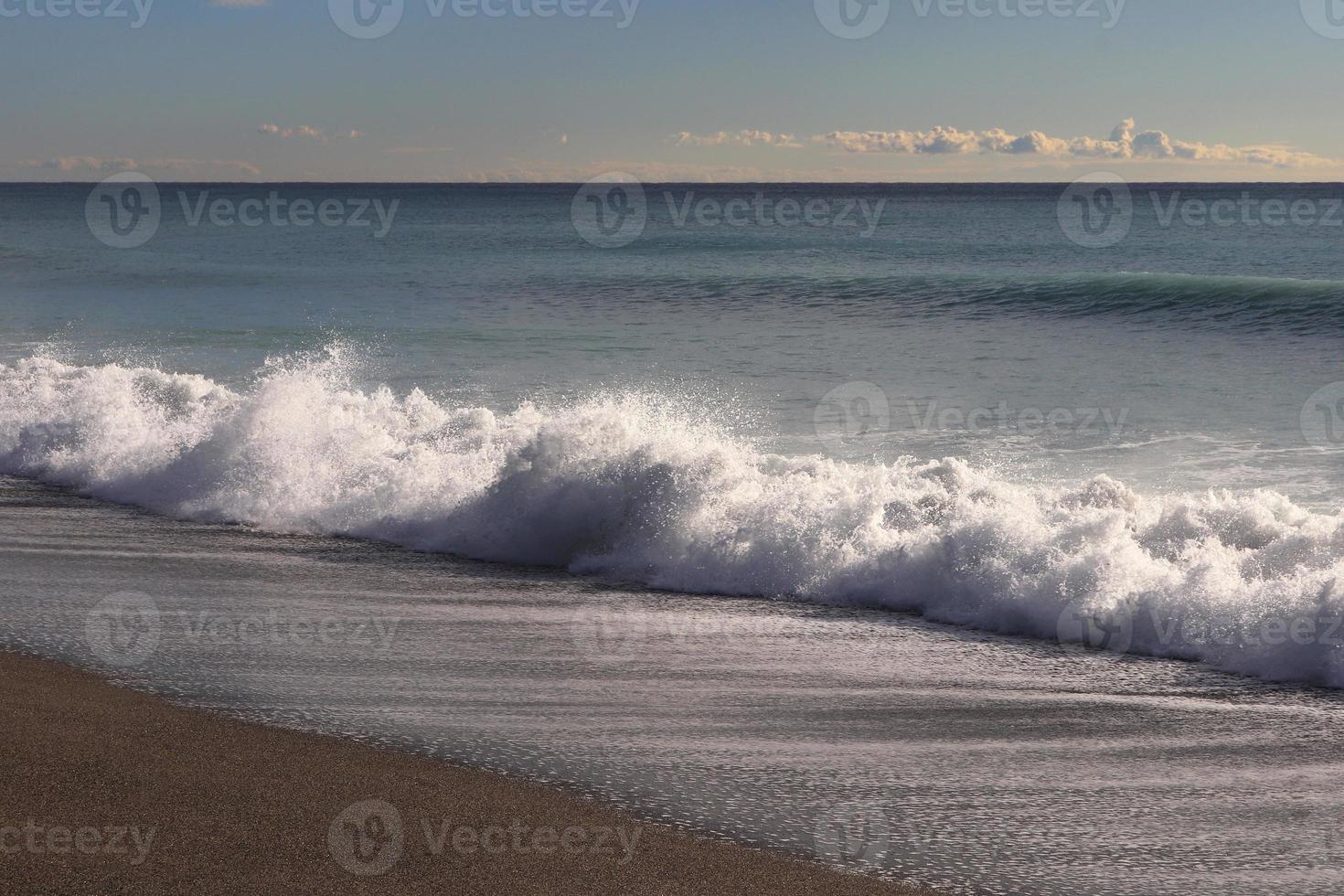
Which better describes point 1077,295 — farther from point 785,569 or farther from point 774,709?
point 774,709

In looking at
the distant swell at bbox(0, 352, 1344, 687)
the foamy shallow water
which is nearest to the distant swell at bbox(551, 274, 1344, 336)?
the distant swell at bbox(0, 352, 1344, 687)

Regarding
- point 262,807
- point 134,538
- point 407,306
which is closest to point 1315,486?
point 262,807

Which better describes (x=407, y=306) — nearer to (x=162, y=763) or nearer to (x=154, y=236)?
(x=162, y=763)

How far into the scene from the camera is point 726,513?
33.3 ft

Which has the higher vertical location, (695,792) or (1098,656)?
(1098,656)

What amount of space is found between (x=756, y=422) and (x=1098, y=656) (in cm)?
735

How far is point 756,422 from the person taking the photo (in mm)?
14719

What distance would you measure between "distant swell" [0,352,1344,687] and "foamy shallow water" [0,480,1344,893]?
41 centimetres

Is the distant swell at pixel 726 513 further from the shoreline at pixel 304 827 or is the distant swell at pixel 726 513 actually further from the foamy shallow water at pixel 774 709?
the shoreline at pixel 304 827

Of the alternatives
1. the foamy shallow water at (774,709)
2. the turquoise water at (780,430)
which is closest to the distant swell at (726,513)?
the turquoise water at (780,430)

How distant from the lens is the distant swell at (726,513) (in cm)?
812

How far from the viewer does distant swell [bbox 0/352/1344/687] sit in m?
8.12

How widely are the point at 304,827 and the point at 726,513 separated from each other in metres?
5.51

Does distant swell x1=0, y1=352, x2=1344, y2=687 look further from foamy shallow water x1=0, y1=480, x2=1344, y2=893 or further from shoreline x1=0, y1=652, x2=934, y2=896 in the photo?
shoreline x1=0, y1=652, x2=934, y2=896
